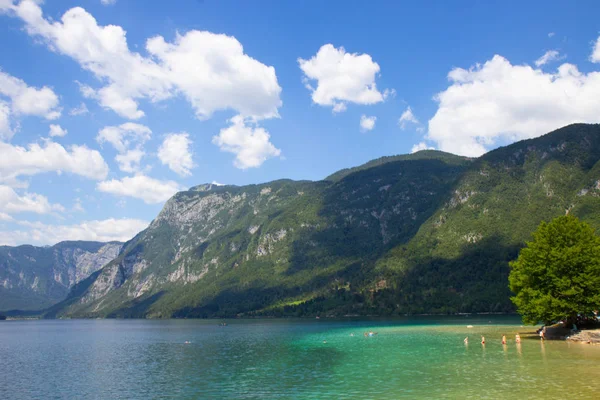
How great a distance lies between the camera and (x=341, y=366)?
6038cm

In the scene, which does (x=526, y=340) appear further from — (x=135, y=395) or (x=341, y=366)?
(x=135, y=395)

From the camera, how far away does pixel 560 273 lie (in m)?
71.2

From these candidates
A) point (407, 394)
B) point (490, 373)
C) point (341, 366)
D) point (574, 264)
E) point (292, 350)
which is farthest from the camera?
point (292, 350)

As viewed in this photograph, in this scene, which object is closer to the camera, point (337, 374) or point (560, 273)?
point (337, 374)

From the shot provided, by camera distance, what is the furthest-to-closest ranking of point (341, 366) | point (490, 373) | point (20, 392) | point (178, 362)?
point (178, 362), point (341, 366), point (20, 392), point (490, 373)

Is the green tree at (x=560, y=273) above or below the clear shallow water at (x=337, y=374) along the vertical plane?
above

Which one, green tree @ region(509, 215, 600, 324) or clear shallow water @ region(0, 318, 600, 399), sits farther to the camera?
green tree @ region(509, 215, 600, 324)

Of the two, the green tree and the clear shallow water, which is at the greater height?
the green tree

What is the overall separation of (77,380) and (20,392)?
9.00 metres

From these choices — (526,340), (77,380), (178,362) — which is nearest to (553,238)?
(526,340)

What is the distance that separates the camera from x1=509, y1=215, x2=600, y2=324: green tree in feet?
226

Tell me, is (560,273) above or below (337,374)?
above

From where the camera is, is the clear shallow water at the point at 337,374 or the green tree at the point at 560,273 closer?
the clear shallow water at the point at 337,374

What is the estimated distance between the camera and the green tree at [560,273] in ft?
226
